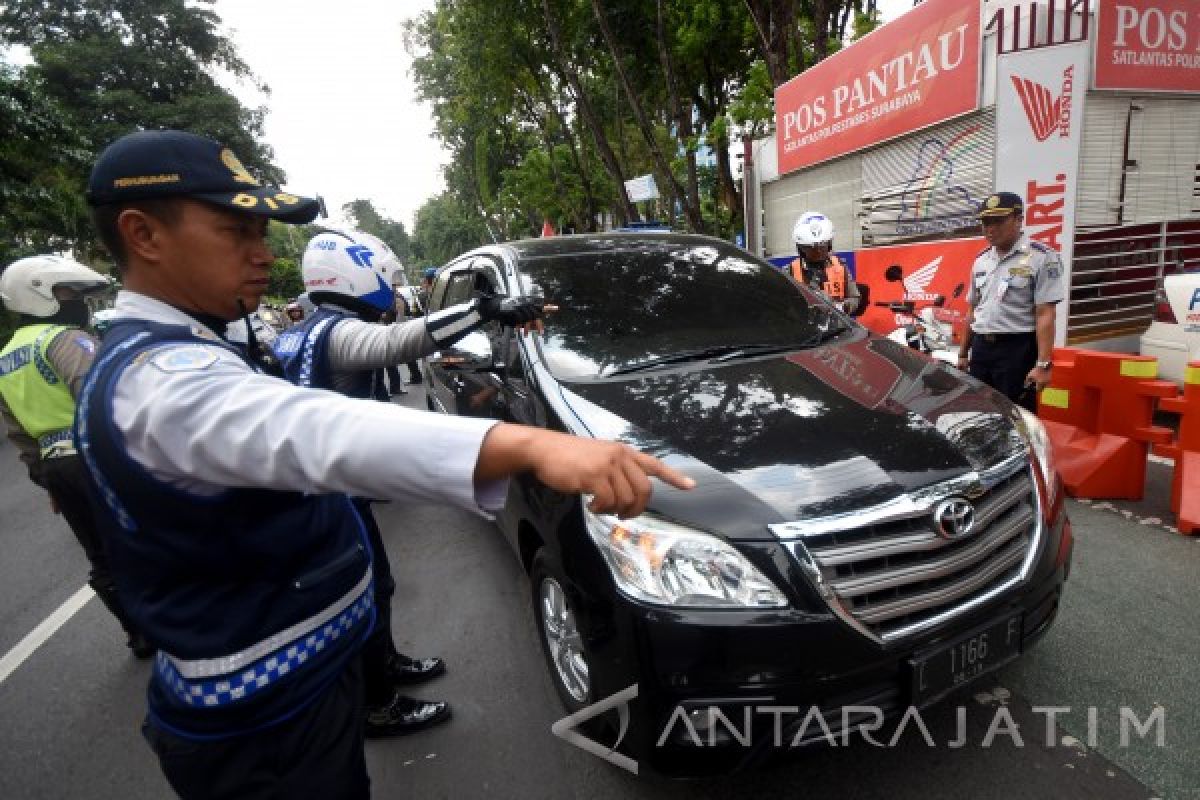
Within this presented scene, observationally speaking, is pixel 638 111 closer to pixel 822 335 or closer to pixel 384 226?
pixel 822 335

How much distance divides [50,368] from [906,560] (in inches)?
132

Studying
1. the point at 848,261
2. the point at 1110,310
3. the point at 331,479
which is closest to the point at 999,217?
the point at 1110,310

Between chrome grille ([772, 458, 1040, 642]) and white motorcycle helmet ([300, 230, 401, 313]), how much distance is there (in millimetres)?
1939

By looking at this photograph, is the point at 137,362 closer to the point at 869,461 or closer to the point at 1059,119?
the point at 869,461

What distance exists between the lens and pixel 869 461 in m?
1.83

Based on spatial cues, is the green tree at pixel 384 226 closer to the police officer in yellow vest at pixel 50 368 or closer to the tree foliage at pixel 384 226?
the tree foliage at pixel 384 226

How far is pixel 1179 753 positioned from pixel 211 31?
36839mm

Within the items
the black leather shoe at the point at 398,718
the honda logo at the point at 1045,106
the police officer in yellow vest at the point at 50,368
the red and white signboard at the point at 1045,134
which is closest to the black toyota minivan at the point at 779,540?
the black leather shoe at the point at 398,718

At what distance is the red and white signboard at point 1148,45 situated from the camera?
573cm

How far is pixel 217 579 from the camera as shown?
3.67 feet

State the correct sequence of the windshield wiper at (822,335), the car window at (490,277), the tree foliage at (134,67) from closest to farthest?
→ 1. the windshield wiper at (822,335)
2. the car window at (490,277)
3. the tree foliage at (134,67)

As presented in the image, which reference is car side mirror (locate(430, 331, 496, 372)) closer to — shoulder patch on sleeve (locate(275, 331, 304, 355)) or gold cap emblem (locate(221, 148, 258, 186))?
shoulder patch on sleeve (locate(275, 331, 304, 355))

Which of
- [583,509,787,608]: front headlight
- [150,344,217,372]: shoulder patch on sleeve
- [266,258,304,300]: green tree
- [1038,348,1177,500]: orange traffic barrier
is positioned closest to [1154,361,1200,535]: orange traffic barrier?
[1038,348,1177,500]: orange traffic barrier

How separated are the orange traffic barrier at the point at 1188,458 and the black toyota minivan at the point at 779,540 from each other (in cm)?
170
